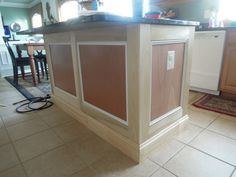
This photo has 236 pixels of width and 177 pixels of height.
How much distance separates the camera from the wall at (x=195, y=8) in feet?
8.97

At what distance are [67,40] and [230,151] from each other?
5.59ft

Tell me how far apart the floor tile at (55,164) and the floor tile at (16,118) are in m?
0.81

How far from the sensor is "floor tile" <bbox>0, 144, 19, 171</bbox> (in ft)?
3.98

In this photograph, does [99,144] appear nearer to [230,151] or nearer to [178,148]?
[178,148]

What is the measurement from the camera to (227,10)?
2590 millimetres

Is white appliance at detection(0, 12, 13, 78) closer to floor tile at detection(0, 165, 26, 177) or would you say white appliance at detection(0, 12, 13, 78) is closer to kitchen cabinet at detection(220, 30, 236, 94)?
floor tile at detection(0, 165, 26, 177)

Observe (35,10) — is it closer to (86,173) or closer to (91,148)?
(91,148)

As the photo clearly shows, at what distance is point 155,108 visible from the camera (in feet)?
4.15

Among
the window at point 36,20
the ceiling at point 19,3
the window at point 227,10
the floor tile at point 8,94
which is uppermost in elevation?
the ceiling at point 19,3

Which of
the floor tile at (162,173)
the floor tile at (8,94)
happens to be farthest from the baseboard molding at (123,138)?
the floor tile at (8,94)

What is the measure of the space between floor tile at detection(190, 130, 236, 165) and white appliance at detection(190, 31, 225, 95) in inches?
42.3

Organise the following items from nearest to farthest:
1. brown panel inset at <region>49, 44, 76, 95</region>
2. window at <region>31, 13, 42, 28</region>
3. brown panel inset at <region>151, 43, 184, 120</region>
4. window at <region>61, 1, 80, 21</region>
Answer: brown panel inset at <region>151, 43, 184, 120</region>, brown panel inset at <region>49, 44, 76, 95</region>, window at <region>61, 1, 80, 21</region>, window at <region>31, 13, 42, 28</region>

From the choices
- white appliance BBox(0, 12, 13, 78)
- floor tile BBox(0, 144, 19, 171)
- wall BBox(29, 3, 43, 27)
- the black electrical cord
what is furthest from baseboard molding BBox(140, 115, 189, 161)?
wall BBox(29, 3, 43, 27)

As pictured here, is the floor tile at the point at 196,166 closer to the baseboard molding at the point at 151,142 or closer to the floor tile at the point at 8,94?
the baseboard molding at the point at 151,142
